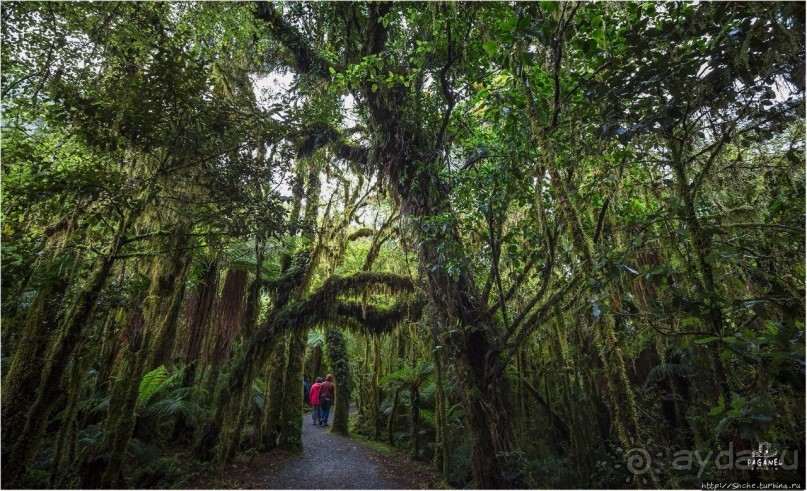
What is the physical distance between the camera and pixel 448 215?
4676mm

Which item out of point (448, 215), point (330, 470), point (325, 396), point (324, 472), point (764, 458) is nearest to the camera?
point (764, 458)

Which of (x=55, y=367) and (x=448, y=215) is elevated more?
(x=448, y=215)

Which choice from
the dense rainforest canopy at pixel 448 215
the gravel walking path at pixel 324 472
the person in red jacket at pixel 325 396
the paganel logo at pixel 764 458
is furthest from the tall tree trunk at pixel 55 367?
the person in red jacket at pixel 325 396

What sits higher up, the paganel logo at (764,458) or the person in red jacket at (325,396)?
the paganel logo at (764,458)

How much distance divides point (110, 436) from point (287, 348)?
388cm

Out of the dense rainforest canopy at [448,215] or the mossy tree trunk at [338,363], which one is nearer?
the dense rainforest canopy at [448,215]

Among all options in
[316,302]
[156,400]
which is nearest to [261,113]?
[316,302]

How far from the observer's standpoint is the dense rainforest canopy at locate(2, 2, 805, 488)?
9.18 ft

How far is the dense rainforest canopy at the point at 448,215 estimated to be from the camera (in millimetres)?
2797

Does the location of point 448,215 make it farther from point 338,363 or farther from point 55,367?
point 338,363

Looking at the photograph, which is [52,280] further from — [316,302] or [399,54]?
[399,54]

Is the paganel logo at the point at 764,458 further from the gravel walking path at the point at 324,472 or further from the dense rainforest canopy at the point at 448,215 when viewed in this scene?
the gravel walking path at the point at 324,472

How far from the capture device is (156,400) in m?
7.89

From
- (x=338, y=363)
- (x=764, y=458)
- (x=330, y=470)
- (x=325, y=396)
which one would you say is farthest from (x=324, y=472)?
(x=764, y=458)
